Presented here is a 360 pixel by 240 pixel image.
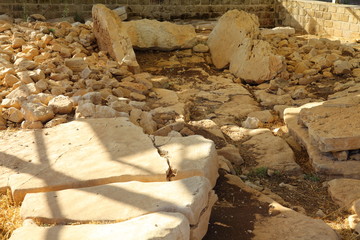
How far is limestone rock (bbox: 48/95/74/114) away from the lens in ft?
16.9

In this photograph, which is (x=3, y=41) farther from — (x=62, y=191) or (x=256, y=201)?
(x=256, y=201)

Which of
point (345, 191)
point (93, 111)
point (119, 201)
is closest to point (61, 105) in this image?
point (93, 111)

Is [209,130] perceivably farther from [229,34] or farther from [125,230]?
[229,34]

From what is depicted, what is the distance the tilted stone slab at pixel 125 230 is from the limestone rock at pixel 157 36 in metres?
6.71

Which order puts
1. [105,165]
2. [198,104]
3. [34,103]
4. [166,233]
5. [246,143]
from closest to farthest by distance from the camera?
[166,233] → [105,165] → [34,103] → [246,143] → [198,104]

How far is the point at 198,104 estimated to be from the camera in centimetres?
702

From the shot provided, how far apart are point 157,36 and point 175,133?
4911mm

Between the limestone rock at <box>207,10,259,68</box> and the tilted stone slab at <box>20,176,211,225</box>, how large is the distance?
5993 mm

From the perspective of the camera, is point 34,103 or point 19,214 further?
point 34,103

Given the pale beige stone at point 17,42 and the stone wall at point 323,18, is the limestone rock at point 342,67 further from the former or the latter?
the pale beige stone at point 17,42

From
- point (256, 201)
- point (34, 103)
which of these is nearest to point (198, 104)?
point (34, 103)

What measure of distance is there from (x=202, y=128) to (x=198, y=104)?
4.63 feet

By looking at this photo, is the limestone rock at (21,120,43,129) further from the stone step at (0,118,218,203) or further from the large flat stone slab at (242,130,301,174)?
the large flat stone slab at (242,130,301,174)

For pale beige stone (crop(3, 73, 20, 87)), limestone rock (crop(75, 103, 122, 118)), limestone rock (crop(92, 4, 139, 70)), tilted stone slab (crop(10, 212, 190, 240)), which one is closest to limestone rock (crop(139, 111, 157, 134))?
limestone rock (crop(75, 103, 122, 118))
